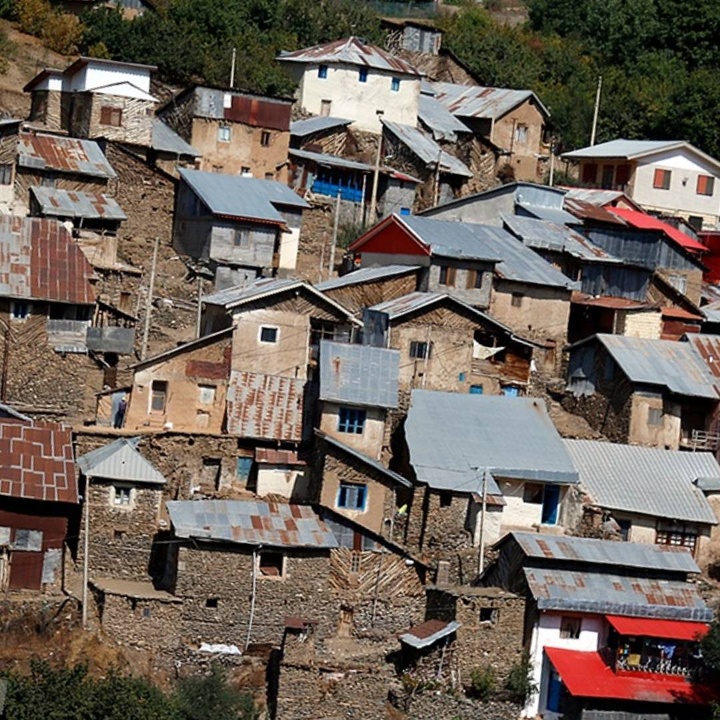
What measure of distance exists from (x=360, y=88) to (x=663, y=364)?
20222mm

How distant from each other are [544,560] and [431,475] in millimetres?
3784

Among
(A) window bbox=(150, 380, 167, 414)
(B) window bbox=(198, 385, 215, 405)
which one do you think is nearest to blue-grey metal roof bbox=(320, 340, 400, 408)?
(B) window bbox=(198, 385, 215, 405)

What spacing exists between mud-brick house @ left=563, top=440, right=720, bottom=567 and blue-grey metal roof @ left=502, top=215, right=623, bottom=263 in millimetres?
10204

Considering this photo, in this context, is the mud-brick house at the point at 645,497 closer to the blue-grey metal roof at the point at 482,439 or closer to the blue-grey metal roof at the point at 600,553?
the blue-grey metal roof at the point at 482,439

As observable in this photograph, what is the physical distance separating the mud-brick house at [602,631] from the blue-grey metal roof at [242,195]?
16.2m

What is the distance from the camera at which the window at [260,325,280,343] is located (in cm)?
5078

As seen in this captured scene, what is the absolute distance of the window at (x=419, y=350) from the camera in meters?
52.6

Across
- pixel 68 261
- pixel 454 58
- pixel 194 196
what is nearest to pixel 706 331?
pixel 194 196

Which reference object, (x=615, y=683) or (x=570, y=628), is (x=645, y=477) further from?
(x=615, y=683)

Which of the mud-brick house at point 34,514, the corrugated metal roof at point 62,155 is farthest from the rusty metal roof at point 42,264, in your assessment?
the mud-brick house at point 34,514

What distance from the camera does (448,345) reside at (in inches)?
2087

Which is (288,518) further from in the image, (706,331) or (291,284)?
(706,331)

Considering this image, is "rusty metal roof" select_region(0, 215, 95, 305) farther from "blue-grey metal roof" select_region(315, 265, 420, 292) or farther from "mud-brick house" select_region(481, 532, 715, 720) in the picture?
"mud-brick house" select_region(481, 532, 715, 720)

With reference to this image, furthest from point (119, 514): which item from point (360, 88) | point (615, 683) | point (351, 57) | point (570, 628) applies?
point (351, 57)
